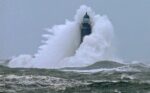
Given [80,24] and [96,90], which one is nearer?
[96,90]

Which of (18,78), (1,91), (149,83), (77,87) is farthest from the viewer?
(18,78)

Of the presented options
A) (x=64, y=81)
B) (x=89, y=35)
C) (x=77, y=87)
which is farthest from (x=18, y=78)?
(x=89, y=35)

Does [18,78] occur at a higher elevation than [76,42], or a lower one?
lower

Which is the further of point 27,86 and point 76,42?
point 76,42

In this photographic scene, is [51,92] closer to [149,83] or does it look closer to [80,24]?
[149,83]

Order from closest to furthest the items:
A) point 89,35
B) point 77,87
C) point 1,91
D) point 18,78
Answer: point 1,91 < point 77,87 < point 18,78 < point 89,35

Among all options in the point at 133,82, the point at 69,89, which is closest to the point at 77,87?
the point at 69,89

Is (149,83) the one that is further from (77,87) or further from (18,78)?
(18,78)

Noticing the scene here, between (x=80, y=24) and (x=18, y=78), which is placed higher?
(x=80, y=24)

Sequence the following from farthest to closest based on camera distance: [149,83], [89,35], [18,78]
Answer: [89,35] → [18,78] → [149,83]
